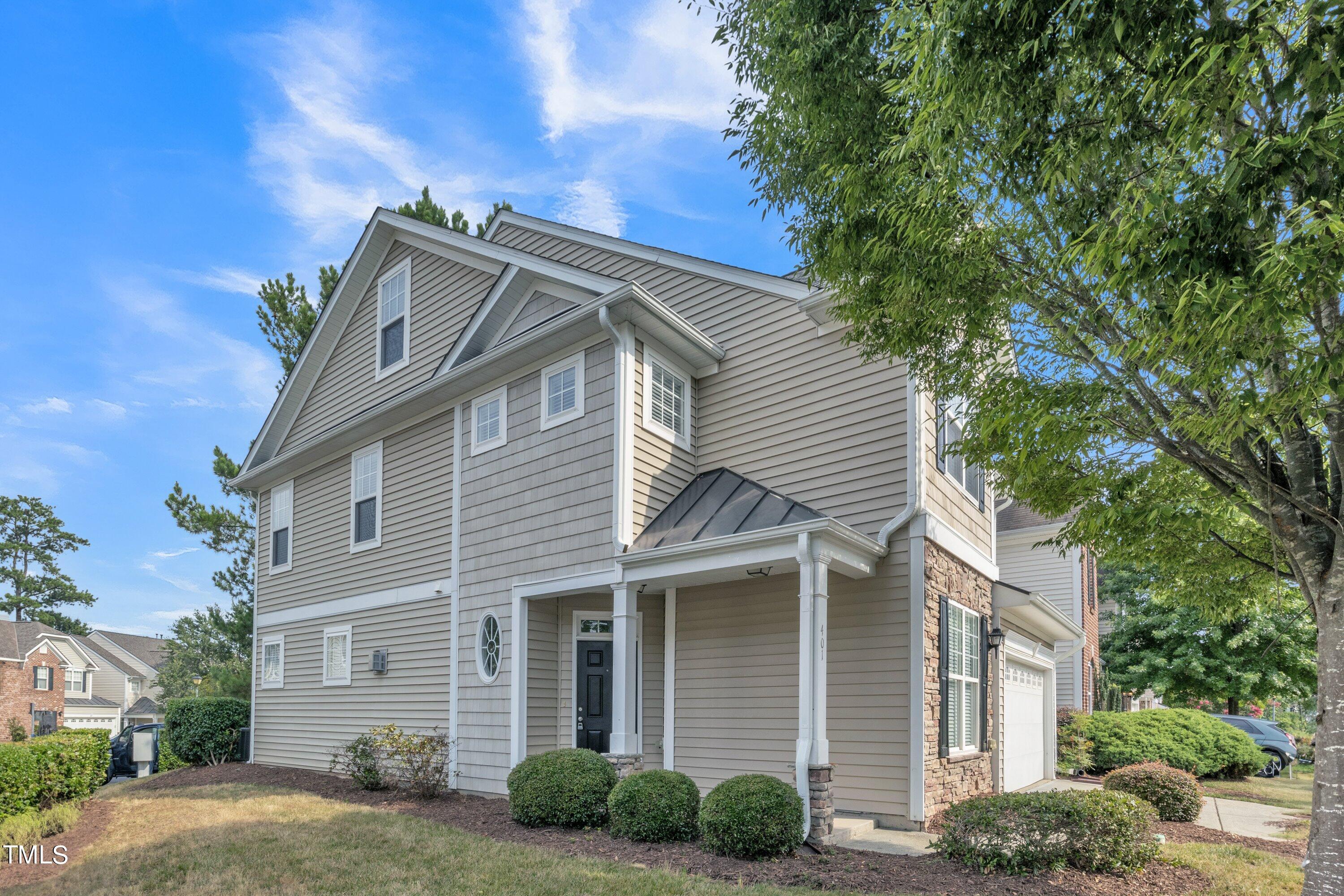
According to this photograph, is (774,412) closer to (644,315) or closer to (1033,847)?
(644,315)

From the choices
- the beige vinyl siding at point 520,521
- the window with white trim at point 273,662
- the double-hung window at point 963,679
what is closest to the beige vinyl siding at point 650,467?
the beige vinyl siding at point 520,521

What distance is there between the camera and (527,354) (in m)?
11.5

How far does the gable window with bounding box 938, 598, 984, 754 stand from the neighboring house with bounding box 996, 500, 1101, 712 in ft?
36.0

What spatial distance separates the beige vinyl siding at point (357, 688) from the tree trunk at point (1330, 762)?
9.88 meters

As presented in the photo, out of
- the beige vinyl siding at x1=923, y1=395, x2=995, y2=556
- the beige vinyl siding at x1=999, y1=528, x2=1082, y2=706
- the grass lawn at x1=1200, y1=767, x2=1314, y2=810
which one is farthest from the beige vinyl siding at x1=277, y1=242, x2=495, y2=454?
the beige vinyl siding at x1=999, y1=528, x2=1082, y2=706

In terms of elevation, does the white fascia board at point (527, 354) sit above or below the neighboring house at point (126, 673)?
above

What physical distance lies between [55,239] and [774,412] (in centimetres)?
2033

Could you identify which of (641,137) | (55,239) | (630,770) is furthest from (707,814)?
(55,239)

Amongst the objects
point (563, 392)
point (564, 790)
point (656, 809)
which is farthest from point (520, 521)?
point (656, 809)

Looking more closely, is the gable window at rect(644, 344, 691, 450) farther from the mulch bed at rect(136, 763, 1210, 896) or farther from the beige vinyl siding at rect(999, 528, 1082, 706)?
the beige vinyl siding at rect(999, 528, 1082, 706)

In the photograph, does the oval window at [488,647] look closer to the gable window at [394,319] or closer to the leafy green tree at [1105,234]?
the gable window at [394,319]

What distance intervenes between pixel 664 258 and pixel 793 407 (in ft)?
10.9

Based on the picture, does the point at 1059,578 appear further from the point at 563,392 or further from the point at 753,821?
the point at 753,821

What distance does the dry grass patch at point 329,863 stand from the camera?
6645mm
